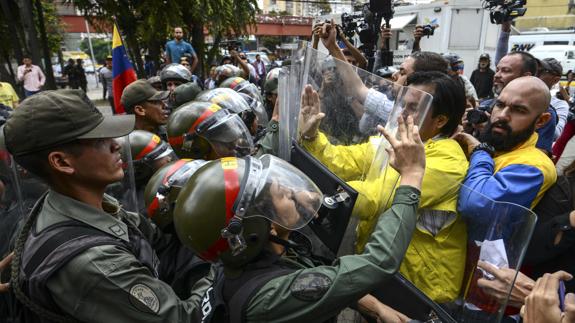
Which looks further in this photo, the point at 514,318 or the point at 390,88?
the point at 514,318

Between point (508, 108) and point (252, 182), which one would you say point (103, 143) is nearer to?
point (252, 182)

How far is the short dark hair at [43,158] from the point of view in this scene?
1.43 m

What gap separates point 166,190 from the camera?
6.76ft

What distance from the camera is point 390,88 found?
1457 mm

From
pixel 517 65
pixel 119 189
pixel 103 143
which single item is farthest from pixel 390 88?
pixel 517 65

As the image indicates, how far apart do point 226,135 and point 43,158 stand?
4.82 feet

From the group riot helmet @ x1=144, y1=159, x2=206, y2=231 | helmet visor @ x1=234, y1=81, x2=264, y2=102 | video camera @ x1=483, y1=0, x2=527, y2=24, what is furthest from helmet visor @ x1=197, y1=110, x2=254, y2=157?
video camera @ x1=483, y1=0, x2=527, y2=24

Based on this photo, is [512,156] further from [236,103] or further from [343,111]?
[236,103]

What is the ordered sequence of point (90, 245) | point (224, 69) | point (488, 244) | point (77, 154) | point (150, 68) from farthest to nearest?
1. point (150, 68)
2. point (224, 69)
3. point (77, 154)
4. point (488, 244)
5. point (90, 245)

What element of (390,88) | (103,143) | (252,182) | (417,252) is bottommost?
(417,252)

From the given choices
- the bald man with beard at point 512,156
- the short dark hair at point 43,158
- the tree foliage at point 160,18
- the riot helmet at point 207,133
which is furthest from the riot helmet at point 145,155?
the tree foliage at point 160,18

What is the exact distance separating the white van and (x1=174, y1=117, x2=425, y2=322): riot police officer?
20001mm

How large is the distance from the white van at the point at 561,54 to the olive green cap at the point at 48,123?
20.5 metres

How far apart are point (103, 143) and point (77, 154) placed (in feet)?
0.37
